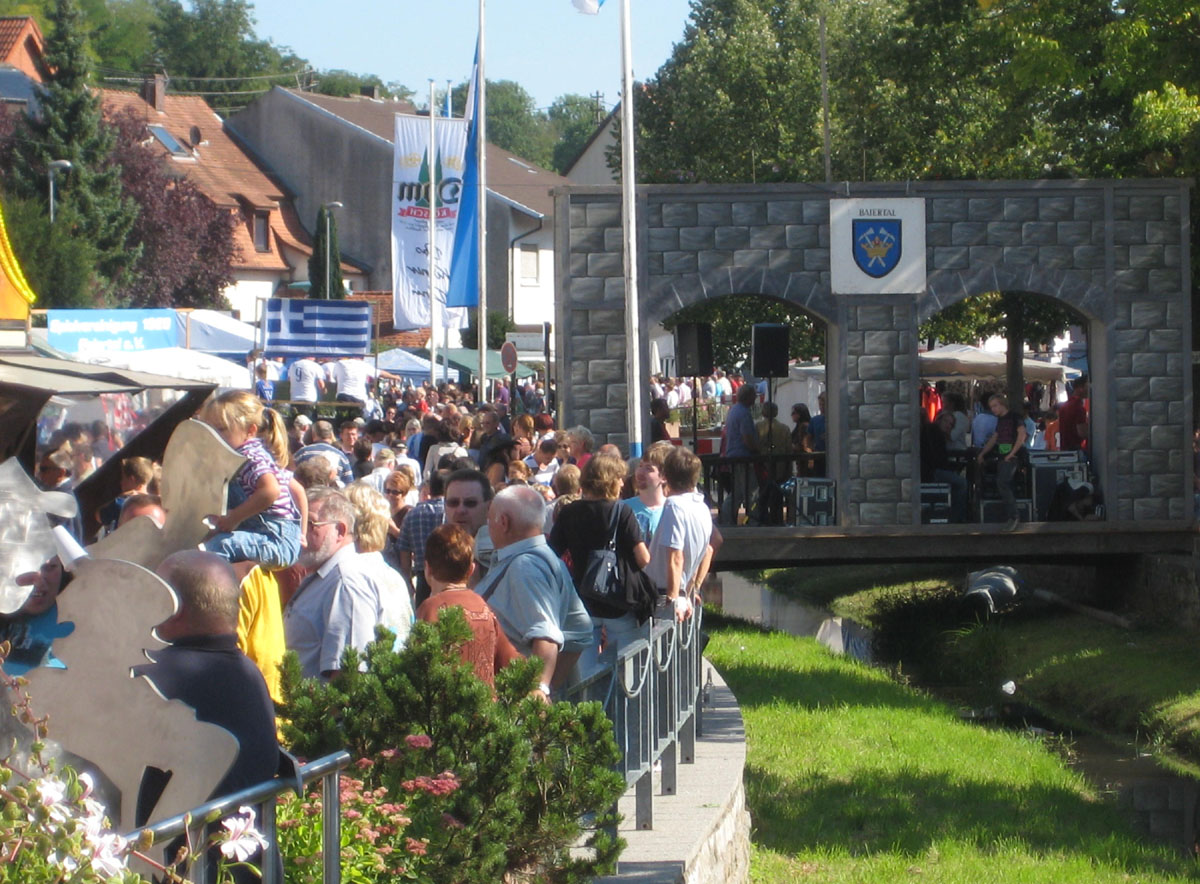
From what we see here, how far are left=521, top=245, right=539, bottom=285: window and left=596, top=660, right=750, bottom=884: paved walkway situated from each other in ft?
169

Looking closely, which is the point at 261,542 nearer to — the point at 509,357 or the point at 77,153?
the point at 509,357

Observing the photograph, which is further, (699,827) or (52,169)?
(52,169)

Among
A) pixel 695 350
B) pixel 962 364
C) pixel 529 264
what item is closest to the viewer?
pixel 695 350

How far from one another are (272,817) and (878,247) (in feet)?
48.1

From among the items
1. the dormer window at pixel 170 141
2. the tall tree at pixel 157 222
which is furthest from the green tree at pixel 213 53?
the tall tree at pixel 157 222

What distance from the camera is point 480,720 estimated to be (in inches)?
187

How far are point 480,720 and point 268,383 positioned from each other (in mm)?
20725

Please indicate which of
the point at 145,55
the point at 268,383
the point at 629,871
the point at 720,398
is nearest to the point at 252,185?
the point at 720,398

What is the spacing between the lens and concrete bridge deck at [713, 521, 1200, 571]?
17.5 m

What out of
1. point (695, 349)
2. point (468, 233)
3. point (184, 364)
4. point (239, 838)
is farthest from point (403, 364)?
point (239, 838)

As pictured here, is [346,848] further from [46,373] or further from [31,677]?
[46,373]

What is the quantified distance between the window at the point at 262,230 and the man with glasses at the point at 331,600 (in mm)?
57352

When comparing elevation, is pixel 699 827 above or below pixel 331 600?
below

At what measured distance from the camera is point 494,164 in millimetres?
66438
